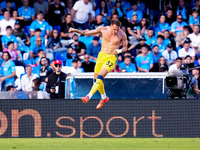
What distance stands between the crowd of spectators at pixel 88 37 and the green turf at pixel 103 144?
14.3 feet

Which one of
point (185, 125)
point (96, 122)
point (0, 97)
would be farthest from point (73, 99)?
point (185, 125)

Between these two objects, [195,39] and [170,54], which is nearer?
[170,54]

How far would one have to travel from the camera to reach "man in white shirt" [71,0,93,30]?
20094 mm

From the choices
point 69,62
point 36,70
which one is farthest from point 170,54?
point 36,70

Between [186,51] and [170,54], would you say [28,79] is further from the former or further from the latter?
[186,51]

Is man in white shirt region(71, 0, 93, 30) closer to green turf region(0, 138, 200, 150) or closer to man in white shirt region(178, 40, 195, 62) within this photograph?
man in white shirt region(178, 40, 195, 62)

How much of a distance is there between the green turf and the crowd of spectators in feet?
14.3

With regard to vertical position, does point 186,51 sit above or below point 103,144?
above

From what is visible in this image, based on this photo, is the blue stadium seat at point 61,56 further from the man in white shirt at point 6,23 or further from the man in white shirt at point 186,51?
the man in white shirt at point 186,51

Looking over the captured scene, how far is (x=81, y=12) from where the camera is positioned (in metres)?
20.1

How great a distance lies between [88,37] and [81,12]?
121 cm

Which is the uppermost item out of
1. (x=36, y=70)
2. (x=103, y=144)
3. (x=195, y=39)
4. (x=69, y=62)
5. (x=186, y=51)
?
(x=195, y=39)

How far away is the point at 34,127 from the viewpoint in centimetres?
1345

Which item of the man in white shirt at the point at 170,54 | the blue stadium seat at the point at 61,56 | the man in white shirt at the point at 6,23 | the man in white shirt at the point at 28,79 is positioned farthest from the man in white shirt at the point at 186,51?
the man in white shirt at the point at 6,23
